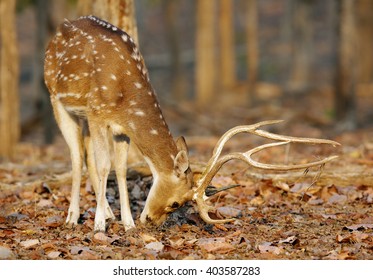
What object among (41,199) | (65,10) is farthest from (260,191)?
(65,10)

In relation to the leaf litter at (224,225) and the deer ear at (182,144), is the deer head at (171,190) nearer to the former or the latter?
the deer ear at (182,144)

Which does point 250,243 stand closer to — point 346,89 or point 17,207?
point 17,207

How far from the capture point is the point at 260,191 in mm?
9828

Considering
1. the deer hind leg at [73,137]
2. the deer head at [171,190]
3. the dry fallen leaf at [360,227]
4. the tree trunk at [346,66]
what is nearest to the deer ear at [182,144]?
the deer head at [171,190]

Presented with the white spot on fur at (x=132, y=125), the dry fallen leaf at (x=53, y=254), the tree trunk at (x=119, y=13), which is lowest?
the dry fallen leaf at (x=53, y=254)

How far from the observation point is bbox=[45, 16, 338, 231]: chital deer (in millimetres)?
8008

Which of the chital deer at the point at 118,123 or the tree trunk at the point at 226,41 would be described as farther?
the tree trunk at the point at 226,41

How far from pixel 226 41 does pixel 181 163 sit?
951 inches

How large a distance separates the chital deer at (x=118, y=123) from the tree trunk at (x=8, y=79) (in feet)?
21.0

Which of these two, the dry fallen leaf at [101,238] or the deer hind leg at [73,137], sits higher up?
the deer hind leg at [73,137]

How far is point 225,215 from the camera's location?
350 inches

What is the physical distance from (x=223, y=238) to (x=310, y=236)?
936 mm

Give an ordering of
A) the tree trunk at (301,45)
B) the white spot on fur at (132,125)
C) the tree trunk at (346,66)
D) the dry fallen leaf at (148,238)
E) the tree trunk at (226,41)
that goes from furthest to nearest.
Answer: the tree trunk at (301,45) → the tree trunk at (226,41) → the tree trunk at (346,66) → the white spot on fur at (132,125) → the dry fallen leaf at (148,238)

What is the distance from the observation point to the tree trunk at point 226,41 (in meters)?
31.0
